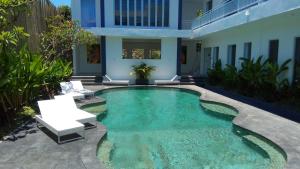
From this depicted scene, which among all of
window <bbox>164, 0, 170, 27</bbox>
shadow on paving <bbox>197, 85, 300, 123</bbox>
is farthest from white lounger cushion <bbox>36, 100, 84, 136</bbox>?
window <bbox>164, 0, 170, 27</bbox>

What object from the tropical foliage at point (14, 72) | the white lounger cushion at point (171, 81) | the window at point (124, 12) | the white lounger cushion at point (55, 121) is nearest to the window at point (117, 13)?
the window at point (124, 12)

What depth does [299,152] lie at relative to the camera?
6266 millimetres

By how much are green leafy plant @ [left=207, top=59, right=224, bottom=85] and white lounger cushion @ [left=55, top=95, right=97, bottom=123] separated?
1203 centimetres

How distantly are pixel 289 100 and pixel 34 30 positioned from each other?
14.1 meters

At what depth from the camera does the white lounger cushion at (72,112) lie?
7934 mm

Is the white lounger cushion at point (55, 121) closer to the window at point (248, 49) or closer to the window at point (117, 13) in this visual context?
the window at point (248, 49)

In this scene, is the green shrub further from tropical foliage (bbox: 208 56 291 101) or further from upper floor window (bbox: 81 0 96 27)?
upper floor window (bbox: 81 0 96 27)

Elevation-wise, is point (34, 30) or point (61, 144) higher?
point (34, 30)

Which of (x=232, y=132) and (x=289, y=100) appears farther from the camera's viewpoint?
(x=289, y=100)

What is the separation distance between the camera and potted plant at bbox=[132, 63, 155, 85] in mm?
20547

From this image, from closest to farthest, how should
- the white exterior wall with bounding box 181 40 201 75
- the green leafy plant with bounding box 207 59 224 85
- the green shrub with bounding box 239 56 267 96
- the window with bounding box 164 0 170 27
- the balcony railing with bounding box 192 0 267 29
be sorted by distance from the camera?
the green shrub with bounding box 239 56 267 96 < the balcony railing with bounding box 192 0 267 29 < the green leafy plant with bounding box 207 59 224 85 < the window with bounding box 164 0 170 27 < the white exterior wall with bounding box 181 40 201 75

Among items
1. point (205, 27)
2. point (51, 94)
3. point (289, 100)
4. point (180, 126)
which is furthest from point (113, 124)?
point (205, 27)

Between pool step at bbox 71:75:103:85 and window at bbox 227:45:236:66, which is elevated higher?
window at bbox 227:45:236:66

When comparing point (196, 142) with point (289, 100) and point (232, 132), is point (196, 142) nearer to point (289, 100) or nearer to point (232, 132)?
point (232, 132)
